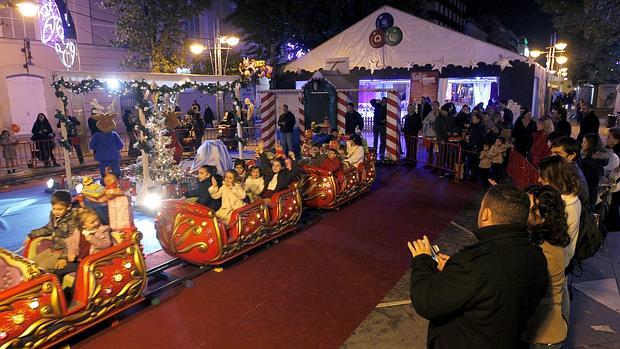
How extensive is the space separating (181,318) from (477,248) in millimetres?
3487

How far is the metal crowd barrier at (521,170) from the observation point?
24.2ft

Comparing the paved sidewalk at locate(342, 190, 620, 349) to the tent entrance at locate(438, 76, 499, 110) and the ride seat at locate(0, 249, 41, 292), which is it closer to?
the ride seat at locate(0, 249, 41, 292)

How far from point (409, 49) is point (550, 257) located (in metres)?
15.4

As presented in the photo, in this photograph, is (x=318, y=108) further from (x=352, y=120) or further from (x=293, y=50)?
(x=293, y=50)

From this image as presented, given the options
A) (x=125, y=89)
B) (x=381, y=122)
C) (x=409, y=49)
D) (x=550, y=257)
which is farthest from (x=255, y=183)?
(x=409, y=49)

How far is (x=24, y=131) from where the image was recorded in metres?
17.7

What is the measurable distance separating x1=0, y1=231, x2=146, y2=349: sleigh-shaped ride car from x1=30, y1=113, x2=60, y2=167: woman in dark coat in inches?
391

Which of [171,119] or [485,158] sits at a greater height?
[171,119]

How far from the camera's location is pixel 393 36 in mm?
16859

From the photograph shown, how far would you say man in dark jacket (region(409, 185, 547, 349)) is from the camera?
1.91m

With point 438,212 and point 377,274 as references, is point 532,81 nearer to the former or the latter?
point 438,212

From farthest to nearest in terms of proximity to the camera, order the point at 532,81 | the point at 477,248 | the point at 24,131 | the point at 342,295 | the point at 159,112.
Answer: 1. the point at 24,131
2. the point at 532,81
3. the point at 159,112
4. the point at 342,295
5. the point at 477,248

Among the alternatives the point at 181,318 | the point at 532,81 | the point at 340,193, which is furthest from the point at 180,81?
the point at 532,81

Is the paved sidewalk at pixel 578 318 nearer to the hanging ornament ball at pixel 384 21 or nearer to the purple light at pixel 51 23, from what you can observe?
the purple light at pixel 51 23
